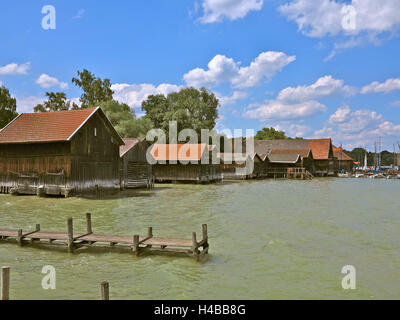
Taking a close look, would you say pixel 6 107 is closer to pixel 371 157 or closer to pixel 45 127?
pixel 45 127

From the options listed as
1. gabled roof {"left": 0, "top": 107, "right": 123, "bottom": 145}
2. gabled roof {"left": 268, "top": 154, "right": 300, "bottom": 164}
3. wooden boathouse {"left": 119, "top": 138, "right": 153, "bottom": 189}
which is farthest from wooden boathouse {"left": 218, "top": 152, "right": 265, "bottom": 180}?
gabled roof {"left": 0, "top": 107, "right": 123, "bottom": 145}

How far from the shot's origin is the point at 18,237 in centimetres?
1327

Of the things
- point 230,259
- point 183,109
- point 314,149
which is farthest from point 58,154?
point 314,149

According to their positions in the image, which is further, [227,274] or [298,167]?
[298,167]

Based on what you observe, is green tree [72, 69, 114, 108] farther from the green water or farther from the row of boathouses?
the green water

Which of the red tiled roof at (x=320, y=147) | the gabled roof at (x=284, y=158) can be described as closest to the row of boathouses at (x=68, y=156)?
the gabled roof at (x=284, y=158)

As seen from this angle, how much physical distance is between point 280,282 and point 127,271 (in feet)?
15.2

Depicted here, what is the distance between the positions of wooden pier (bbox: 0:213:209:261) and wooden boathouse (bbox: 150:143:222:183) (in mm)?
33300

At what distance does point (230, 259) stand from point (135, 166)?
1150 inches

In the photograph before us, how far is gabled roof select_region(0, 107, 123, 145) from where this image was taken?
91.9 ft

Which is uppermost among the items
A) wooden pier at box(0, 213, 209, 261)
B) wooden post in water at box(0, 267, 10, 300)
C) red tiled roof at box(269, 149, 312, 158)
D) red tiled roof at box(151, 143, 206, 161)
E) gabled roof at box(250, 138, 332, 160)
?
gabled roof at box(250, 138, 332, 160)

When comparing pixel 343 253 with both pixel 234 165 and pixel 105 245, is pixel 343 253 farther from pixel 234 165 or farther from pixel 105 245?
pixel 234 165
